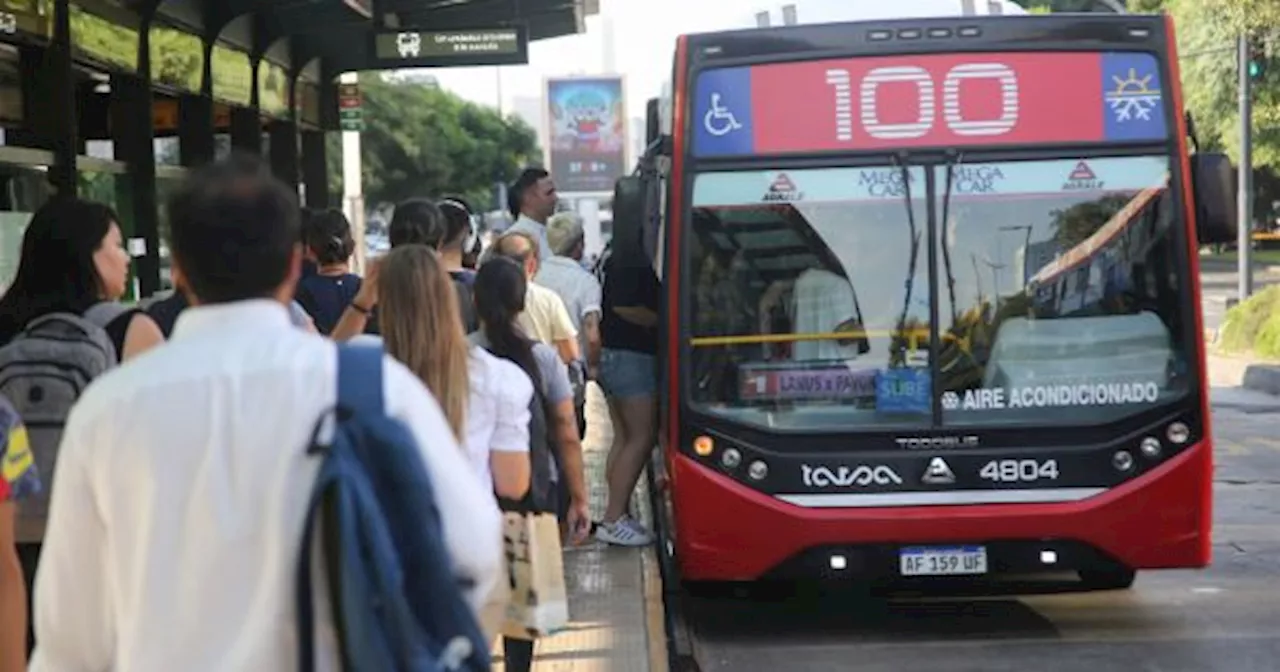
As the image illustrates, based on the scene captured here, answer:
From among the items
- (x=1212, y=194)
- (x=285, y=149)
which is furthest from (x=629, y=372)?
(x=285, y=149)

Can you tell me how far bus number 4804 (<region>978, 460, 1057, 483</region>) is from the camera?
27.1 feet

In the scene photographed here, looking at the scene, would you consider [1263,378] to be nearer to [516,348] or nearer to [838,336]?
[838,336]

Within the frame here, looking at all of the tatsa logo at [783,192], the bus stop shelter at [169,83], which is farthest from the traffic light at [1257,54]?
the tatsa logo at [783,192]

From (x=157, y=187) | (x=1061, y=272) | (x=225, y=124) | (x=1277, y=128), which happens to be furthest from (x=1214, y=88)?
(x=1061, y=272)

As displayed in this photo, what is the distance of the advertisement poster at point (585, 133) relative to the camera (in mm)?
62562

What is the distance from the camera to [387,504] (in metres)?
2.76

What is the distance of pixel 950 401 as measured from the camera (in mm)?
8352

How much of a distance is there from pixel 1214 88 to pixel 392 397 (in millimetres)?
38468

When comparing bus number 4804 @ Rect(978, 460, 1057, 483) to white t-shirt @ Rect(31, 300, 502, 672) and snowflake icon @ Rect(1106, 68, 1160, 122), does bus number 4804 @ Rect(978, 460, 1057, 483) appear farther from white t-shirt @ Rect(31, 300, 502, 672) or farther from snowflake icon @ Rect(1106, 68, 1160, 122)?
white t-shirt @ Rect(31, 300, 502, 672)

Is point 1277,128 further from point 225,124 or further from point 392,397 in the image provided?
point 392,397

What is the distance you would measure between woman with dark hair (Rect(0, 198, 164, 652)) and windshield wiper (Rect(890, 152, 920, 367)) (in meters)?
4.02

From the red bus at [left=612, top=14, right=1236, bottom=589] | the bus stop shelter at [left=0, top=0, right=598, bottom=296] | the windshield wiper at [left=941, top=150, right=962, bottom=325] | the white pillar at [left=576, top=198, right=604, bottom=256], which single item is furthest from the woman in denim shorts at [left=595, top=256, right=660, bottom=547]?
the white pillar at [left=576, top=198, right=604, bottom=256]

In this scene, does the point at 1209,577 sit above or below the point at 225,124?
below

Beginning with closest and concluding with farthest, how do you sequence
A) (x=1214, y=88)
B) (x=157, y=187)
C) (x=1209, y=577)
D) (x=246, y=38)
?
(x=1209, y=577) → (x=157, y=187) → (x=246, y=38) → (x=1214, y=88)
